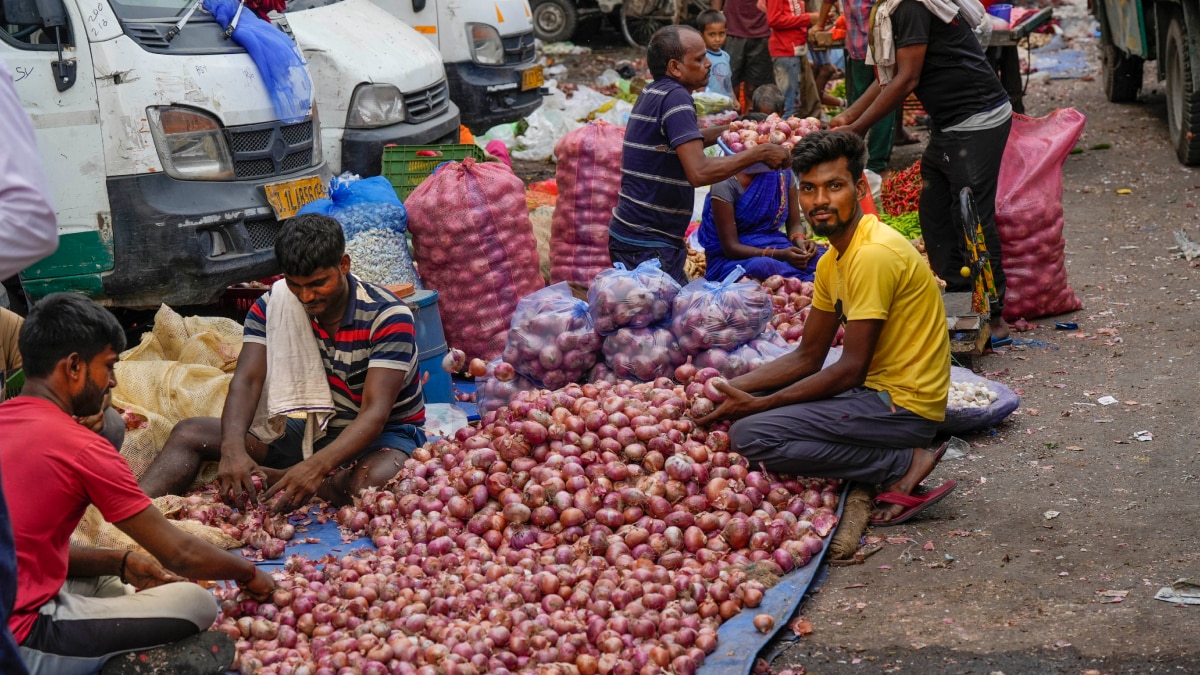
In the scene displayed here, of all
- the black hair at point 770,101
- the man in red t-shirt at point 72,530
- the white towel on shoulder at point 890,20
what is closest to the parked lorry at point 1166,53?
the black hair at point 770,101

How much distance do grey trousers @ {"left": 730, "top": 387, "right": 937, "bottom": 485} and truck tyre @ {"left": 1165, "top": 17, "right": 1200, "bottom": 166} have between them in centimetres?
680

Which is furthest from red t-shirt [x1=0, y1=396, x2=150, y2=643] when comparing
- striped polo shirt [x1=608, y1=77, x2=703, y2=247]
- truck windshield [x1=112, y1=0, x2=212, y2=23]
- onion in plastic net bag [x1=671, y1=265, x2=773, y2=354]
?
truck windshield [x1=112, y1=0, x2=212, y2=23]

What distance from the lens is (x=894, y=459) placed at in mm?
4430

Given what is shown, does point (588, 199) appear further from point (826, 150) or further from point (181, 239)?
point (826, 150)

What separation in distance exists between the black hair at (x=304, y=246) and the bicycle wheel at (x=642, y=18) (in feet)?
41.9

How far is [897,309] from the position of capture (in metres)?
4.34

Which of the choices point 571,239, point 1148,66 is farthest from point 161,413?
point 1148,66

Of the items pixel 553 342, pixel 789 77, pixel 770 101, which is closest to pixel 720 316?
pixel 553 342

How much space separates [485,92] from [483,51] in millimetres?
339

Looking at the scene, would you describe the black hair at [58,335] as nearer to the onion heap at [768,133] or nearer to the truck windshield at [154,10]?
the truck windshield at [154,10]

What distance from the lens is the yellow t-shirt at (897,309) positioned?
4.25 metres

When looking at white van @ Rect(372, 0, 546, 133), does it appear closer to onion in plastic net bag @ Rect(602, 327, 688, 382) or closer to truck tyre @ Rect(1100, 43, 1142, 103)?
onion in plastic net bag @ Rect(602, 327, 688, 382)

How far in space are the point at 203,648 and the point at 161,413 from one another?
194 cm

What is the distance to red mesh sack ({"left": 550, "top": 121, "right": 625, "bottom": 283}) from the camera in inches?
265
